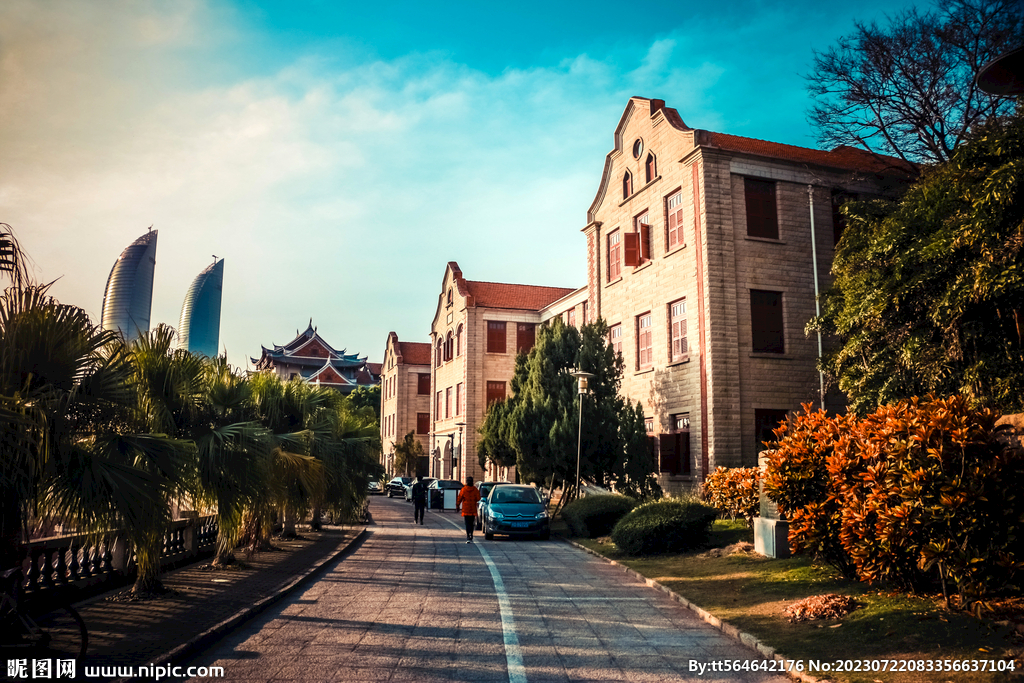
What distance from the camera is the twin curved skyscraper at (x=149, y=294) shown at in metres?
136

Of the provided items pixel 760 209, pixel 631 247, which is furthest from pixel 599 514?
pixel 631 247

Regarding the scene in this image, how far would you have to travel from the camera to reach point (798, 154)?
26.4m

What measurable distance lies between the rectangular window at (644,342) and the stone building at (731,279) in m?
0.25

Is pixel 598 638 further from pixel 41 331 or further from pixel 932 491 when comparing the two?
pixel 41 331

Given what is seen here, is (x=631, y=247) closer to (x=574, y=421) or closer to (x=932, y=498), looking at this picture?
(x=574, y=421)

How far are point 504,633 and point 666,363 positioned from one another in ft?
61.9

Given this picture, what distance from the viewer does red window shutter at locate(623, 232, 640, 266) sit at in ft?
93.4

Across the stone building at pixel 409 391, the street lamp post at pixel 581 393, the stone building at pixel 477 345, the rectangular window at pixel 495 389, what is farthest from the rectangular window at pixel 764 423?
the stone building at pixel 409 391

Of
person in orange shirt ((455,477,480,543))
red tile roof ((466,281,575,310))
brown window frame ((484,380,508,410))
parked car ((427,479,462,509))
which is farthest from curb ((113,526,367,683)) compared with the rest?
red tile roof ((466,281,575,310))

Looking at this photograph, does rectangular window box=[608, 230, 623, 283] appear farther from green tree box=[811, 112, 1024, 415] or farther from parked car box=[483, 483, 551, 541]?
green tree box=[811, 112, 1024, 415]

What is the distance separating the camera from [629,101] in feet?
97.7

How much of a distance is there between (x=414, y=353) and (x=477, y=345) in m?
22.7

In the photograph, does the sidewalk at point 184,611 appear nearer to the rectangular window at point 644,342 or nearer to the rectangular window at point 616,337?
the rectangular window at point 644,342

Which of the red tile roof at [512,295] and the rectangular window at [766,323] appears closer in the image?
the rectangular window at [766,323]
